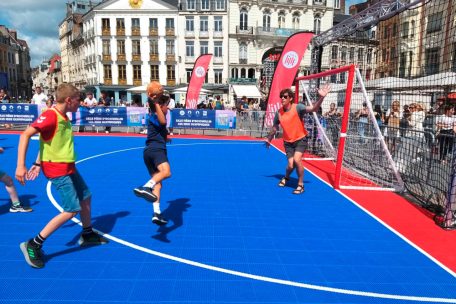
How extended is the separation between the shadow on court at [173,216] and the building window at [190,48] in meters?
44.5

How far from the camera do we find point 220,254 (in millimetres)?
4324

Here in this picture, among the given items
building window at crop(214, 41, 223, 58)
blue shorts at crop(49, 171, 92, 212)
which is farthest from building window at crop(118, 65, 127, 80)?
blue shorts at crop(49, 171, 92, 212)

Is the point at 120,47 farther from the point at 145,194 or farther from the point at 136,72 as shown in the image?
the point at 145,194

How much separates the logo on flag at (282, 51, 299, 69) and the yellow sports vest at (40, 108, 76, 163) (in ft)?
35.9

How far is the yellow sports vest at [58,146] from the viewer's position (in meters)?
3.81

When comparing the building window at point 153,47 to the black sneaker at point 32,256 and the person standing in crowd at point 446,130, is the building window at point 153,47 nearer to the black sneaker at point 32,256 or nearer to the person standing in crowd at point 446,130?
the person standing in crowd at point 446,130

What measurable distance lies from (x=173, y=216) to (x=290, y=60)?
381 inches

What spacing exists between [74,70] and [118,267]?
71859 mm

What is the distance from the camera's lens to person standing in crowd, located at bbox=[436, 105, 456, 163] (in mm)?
8009

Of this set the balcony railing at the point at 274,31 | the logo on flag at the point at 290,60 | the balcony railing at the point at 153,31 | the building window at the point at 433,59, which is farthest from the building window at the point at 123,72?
the building window at the point at 433,59

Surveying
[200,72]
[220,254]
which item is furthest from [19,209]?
[200,72]

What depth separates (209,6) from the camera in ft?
154

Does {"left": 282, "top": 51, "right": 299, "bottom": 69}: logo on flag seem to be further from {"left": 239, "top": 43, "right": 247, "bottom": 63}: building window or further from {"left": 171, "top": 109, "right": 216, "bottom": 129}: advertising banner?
{"left": 239, "top": 43, "right": 247, "bottom": 63}: building window

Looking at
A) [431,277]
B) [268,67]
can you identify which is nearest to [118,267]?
[431,277]
